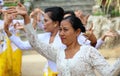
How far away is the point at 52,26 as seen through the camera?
5.00 meters

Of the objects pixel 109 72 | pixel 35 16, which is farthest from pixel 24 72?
pixel 109 72

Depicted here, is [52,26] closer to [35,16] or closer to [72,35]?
[35,16]

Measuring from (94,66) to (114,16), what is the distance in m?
9.15

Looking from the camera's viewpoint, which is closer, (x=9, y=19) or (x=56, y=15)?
(x=9, y=19)

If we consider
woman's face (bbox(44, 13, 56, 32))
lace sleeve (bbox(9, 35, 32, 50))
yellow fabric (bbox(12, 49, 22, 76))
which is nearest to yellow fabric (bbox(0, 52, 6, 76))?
yellow fabric (bbox(12, 49, 22, 76))

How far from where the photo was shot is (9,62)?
761 cm

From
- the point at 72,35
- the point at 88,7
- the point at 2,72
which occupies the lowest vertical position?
the point at 88,7

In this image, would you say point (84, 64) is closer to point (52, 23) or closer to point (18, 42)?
point (18, 42)

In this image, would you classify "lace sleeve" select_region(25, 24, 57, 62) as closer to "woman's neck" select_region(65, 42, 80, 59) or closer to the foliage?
"woman's neck" select_region(65, 42, 80, 59)

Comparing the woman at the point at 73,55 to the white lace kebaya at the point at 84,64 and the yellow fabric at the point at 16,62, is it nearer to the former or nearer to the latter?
the white lace kebaya at the point at 84,64

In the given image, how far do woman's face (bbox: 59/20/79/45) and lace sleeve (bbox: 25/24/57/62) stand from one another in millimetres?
178

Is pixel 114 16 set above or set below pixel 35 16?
below

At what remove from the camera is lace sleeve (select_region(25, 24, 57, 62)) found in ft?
11.9

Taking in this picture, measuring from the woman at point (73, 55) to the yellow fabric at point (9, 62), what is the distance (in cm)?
360
